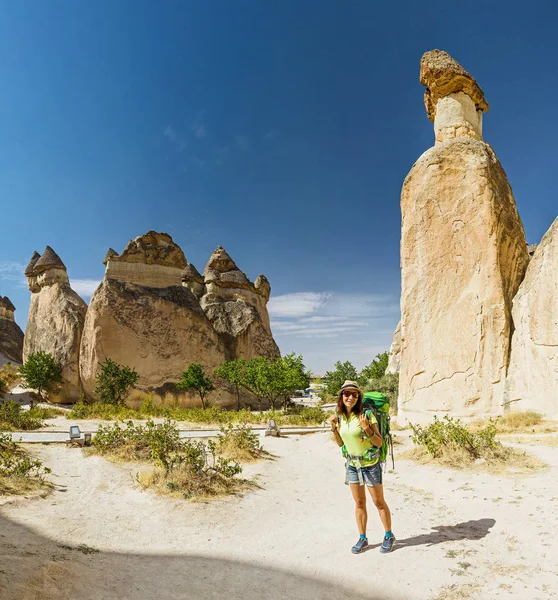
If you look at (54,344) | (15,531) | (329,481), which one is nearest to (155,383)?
(54,344)

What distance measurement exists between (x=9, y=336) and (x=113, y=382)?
27.2m

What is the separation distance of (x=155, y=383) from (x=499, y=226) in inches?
783

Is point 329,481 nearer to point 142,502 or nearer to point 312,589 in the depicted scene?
point 142,502

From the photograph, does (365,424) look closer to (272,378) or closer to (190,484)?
(190,484)

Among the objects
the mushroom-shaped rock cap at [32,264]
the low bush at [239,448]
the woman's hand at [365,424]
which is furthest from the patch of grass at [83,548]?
the mushroom-shaped rock cap at [32,264]

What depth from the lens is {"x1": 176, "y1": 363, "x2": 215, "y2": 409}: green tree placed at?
23.5 meters

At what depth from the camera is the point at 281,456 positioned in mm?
9445

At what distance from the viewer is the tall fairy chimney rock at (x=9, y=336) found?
40.6m

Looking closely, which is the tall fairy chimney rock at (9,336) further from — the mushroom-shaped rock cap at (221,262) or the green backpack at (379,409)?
the green backpack at (379,409)

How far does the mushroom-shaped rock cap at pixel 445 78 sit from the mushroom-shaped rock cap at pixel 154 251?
18.4 meters

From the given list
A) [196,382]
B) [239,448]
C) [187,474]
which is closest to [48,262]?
[196,382]

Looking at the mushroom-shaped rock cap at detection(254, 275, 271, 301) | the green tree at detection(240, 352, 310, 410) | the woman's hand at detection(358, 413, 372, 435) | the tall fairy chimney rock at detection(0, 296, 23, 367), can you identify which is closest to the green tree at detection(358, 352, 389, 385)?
the green tree at detection(240, 352, 310, 410)

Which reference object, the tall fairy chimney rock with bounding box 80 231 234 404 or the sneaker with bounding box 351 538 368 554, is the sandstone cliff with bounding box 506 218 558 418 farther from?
the tall fairy chimney rock with bounding box 80 231 234 404

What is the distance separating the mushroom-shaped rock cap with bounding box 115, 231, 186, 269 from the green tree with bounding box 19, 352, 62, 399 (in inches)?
287
